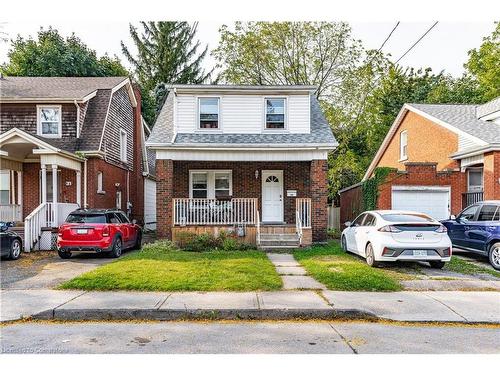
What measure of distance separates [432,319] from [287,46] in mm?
27245

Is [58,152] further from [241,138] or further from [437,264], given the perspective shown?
[437,264]

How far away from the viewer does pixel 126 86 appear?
21719 mm

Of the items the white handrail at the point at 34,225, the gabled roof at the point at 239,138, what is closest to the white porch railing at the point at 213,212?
the gabled roof at the point at 239,138

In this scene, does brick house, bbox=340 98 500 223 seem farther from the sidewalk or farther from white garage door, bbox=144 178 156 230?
white garage door, bbox=144 178 156 230

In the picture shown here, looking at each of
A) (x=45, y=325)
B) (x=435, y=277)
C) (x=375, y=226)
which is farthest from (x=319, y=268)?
(x=45, y=325)

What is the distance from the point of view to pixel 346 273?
375 inches

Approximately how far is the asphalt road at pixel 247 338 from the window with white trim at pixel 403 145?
18.7m

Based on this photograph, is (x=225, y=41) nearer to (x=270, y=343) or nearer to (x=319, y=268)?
(x=319, y=268)

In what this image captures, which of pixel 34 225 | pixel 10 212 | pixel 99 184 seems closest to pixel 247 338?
pixel 34 225

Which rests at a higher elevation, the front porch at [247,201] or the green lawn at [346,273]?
the front porch at [247,201]

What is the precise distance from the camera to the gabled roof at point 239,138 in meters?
15.7

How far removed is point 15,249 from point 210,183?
788cm

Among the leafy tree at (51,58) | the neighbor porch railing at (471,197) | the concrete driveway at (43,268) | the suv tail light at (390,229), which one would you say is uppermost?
the leafy tree at (51,58)

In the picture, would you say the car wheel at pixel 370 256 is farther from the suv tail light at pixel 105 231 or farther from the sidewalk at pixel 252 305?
the suv tail light at pixel 105 231
